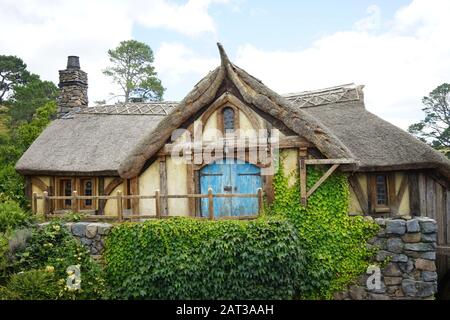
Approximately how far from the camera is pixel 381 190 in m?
9.34

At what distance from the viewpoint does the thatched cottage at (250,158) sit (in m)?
7.73

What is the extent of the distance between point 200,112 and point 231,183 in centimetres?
214

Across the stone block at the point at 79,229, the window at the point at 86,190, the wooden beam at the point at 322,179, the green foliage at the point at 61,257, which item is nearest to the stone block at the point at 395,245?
the wooden beam at the point at 322,179

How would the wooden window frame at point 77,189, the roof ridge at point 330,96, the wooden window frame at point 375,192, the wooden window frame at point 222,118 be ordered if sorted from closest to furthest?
the wooden window frame at point 222,118
the wooden window frame at point 375,192
the wooden window frame at point 77,189
the roof ridge at point 330,96

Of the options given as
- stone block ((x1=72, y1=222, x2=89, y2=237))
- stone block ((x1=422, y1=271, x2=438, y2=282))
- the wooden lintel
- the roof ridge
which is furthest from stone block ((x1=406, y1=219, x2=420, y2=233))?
stone block ((x1=72, y1=222, x2=89, y2=237))

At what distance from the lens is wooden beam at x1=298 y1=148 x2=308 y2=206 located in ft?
24.7

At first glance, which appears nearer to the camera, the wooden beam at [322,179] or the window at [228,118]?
the wooden beam at [322,179]

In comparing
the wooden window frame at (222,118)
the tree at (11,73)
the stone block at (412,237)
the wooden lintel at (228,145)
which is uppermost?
the tree at (11,73)

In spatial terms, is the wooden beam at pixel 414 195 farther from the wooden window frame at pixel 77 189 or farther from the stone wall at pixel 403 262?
the wooden window frame at pixel 77 189

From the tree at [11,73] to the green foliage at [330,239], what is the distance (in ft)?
89.5

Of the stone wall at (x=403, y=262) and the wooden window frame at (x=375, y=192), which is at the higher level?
the wooden window frame at (x=375, y=192)

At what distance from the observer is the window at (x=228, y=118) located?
331 inches

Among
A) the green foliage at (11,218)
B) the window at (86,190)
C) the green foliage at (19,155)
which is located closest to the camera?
the green foliage at (11,218)

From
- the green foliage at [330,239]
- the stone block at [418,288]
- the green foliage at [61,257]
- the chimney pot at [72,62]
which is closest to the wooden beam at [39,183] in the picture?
the green foliage at [61,257]
